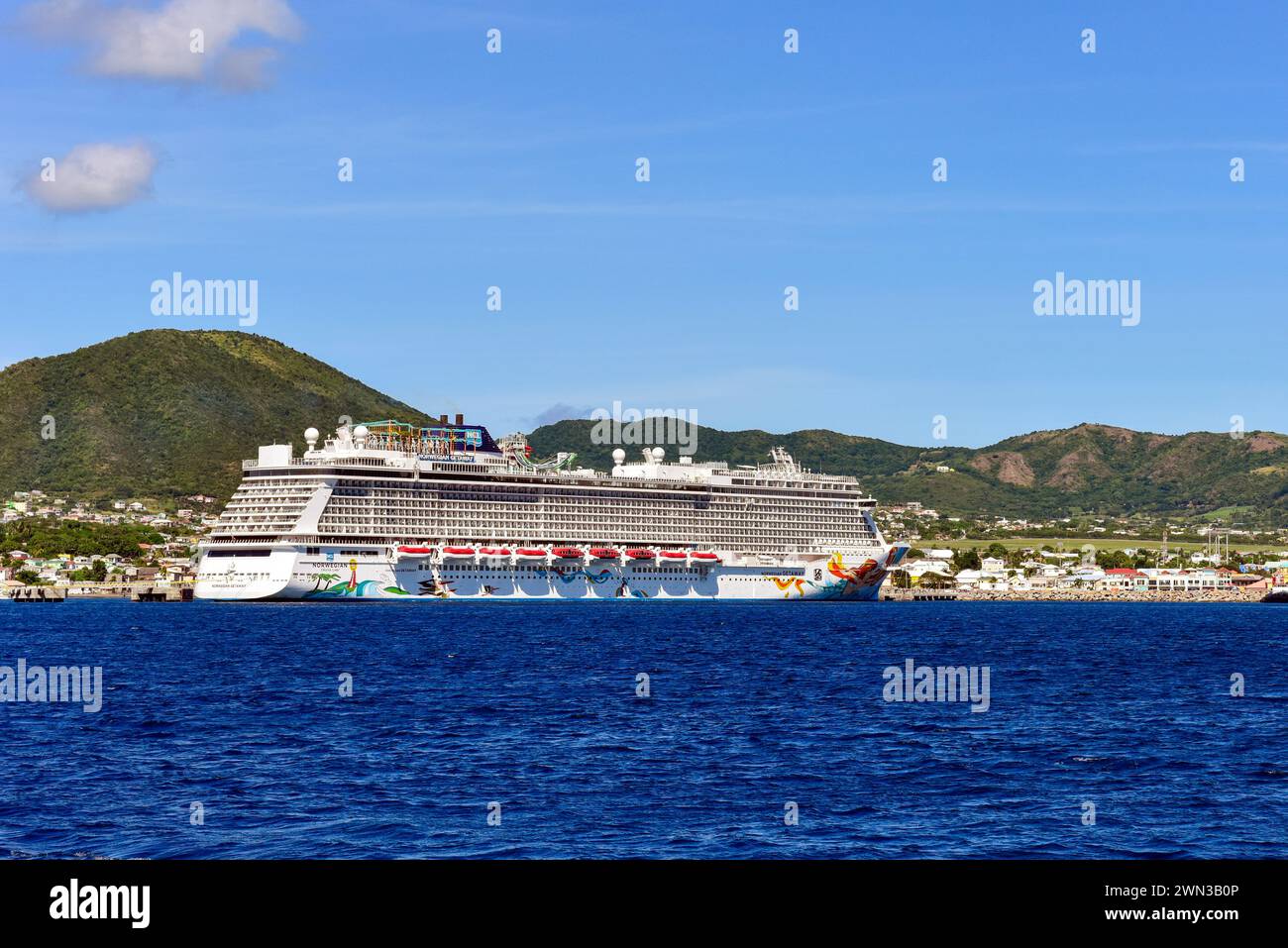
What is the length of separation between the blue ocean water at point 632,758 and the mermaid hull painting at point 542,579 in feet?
175

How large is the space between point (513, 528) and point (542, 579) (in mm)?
6079

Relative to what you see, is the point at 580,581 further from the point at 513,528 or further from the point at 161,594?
the point at 161,594

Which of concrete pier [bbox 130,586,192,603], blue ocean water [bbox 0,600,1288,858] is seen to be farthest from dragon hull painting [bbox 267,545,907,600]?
blue ocean water [bbox 0,600,1288,858]

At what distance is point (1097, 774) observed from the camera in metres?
32.6

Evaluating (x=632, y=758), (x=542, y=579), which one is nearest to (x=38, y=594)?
(x=542, y=579)

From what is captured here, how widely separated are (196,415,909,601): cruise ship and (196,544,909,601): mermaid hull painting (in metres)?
0.15

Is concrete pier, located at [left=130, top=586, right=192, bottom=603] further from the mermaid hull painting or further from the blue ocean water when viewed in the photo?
the blue ocean water

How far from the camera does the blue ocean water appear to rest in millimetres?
25234

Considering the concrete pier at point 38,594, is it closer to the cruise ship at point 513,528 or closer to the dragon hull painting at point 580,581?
the cruise ship at point 513,528

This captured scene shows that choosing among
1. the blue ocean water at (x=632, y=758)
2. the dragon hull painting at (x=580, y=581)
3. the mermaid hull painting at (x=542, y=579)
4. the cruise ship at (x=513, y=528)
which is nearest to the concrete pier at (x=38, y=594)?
the mermaid hull painting at (x=542, y=579)

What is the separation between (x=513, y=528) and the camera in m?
142
